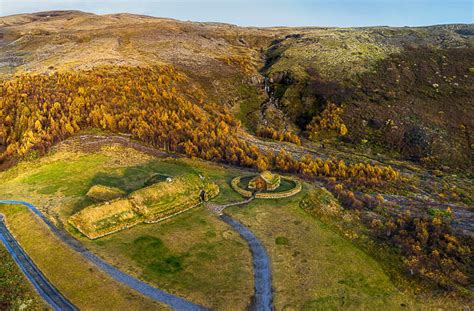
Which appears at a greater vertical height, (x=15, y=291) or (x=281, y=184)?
(x=281, y=184)

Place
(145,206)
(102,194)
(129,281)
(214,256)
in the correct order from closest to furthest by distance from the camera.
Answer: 1. (129,281)
2. (214,256)
3. (145,206)
4. (102,194)

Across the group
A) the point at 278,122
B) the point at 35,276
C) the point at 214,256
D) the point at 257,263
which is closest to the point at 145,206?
the point at 214,256

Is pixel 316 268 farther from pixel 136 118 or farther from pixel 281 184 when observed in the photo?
pixel 136 118

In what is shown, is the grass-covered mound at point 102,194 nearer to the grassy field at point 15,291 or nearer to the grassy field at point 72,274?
the grassy field at point 72,274

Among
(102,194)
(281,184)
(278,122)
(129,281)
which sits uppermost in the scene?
(278,122)

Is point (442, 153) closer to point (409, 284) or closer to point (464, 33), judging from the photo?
point (409, 284)

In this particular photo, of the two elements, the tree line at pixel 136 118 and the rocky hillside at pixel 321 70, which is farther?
the rocky hillside at pixel 321 70

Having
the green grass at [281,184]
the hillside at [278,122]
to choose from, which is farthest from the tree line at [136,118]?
the green grass at [281,184]
